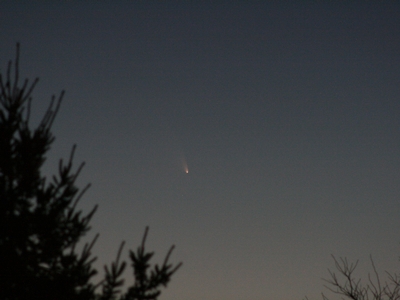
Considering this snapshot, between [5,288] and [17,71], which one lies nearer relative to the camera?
[5,288]

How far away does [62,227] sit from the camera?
15.3ft

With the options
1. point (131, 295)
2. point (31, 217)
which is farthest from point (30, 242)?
point (131, 295)

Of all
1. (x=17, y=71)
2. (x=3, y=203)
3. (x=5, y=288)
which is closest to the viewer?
(x=5, y=288)

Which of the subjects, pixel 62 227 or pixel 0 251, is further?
pixel 62 227

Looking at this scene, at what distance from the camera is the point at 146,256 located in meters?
4.41

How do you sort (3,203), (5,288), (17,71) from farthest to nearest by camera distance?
(17,71)
(3,203)
(5,288)

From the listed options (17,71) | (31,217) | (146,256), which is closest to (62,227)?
(31,217)

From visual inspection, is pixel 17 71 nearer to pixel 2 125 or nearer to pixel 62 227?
pixel 2 125

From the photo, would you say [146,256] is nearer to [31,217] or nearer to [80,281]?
[80,281]

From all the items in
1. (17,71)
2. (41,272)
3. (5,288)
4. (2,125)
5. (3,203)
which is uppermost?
(17,71)

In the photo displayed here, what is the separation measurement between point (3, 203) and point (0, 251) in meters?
0.56

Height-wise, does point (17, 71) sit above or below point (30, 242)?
above

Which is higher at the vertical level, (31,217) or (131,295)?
(31,217)

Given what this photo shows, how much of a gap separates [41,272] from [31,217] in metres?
0.68
